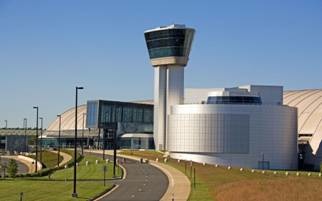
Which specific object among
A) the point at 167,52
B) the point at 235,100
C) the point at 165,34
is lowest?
the point at 235,100

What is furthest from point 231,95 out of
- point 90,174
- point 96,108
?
point 90,174

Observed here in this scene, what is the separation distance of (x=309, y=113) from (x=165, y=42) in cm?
3590

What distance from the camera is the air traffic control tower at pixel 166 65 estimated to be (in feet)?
480

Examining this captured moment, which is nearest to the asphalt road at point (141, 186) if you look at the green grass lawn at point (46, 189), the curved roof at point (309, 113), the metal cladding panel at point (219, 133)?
the green grass lawn at point (46, 189)

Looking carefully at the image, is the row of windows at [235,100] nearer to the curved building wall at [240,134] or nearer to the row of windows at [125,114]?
the curved building wall at [240,134]

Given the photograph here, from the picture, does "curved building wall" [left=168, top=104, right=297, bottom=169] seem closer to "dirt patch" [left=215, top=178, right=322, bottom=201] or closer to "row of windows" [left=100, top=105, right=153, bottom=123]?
"row of windows" [left=100, top=105, right=153, bottom=123]

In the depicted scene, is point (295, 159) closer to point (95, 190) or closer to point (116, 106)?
point (116, 106)

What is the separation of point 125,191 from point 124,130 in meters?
122

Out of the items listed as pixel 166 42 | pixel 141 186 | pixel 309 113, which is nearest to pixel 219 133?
pixel 166 42

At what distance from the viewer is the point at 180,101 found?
151625 millimetres

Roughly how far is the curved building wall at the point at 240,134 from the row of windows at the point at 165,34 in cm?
1917

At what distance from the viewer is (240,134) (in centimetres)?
13162

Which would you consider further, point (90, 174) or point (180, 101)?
point (180, 101)

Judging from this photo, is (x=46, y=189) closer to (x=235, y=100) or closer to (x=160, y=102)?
(x=235, y=100)
